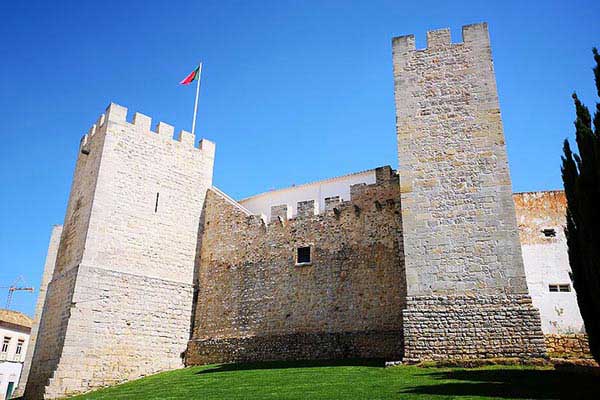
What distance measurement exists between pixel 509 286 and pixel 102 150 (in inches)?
489

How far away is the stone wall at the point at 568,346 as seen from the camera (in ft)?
42.6

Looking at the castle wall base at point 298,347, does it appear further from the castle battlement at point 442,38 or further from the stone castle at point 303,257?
the castle battlement at point 442,38

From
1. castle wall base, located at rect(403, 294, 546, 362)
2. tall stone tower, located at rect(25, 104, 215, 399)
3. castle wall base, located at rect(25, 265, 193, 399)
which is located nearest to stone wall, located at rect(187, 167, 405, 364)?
castle wall base, located at rect(25, 265, 193, 399)

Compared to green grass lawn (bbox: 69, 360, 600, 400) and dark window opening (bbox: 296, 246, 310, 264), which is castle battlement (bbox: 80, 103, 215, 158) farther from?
green grass lawn (bbox: 69, 360, 600, 400)

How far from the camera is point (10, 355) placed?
29484 mm

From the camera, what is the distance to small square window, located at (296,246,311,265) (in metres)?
15.7

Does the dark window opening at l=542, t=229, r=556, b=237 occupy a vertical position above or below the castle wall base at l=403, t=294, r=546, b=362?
above

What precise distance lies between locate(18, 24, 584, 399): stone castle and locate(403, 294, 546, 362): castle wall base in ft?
0.09

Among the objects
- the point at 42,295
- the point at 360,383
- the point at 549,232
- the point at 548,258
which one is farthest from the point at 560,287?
the point at 42,295

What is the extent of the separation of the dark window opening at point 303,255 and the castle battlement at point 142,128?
5797mm

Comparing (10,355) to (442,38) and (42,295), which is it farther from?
(442,38)

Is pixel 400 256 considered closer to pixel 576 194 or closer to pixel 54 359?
pixel 576 194

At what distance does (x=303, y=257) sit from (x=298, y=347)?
8.56ft

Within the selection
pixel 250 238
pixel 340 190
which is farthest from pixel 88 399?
pixel 340 190
